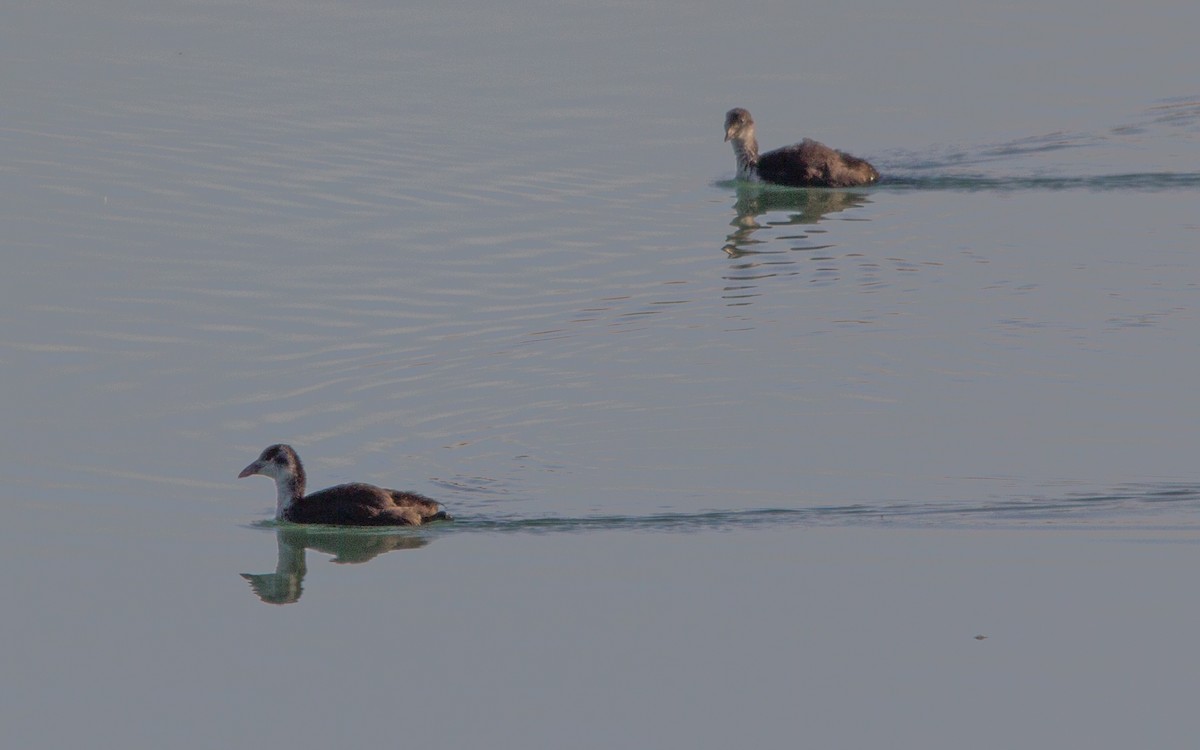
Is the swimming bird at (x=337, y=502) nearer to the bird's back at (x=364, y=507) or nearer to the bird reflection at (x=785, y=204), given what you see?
the bird's back at (x=364, y=507)

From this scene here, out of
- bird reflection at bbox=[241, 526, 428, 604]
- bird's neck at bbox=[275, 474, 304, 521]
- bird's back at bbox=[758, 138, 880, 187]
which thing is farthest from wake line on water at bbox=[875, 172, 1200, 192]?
bird's neck at bbox=[275, 474, 304, 521]

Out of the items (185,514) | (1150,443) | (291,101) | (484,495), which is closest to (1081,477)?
(1150,443)

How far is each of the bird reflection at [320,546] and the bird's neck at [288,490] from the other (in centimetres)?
18

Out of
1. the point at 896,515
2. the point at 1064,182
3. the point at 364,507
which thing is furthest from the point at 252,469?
the point at 1064,182

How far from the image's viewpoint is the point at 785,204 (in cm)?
2705

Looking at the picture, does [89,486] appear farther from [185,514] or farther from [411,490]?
[411,490]

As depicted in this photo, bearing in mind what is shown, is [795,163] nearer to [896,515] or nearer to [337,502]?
[896,515]

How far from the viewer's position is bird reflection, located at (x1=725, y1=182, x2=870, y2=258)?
83.7 feet

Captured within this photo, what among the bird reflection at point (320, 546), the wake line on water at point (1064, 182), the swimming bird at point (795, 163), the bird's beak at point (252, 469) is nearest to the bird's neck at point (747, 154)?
the swimming bird at point (795, 163)

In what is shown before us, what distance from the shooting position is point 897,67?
105 feet

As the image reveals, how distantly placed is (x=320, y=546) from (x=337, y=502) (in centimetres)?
47

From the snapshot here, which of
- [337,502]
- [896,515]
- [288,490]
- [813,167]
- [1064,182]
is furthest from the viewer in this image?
[813,167]

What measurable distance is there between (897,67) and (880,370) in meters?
14.1

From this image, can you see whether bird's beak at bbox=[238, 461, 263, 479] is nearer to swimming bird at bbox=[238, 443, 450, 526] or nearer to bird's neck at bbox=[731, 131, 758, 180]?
swimming bird at bbox=[238, 443, 450, 526]
